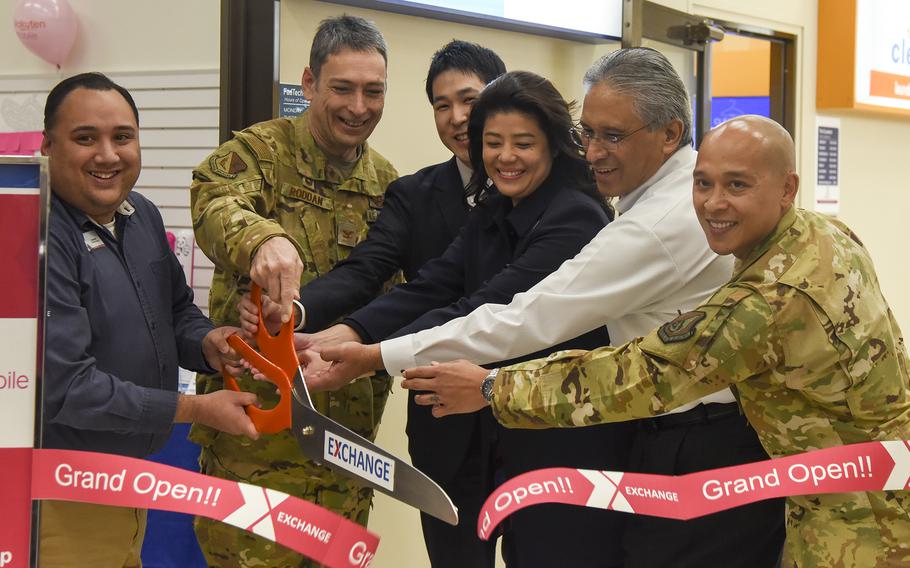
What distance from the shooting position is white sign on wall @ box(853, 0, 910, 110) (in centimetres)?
570

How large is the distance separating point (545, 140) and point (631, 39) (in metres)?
2.17

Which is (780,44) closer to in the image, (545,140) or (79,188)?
(545,140)

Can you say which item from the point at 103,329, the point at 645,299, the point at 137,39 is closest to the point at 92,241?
the point at 103,329

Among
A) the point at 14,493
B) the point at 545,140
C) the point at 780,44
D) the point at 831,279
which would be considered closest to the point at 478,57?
the point at 545,140

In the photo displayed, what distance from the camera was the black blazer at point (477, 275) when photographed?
2.25 meters

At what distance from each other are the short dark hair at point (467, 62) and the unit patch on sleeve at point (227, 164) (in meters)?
0.61

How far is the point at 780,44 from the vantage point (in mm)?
5703

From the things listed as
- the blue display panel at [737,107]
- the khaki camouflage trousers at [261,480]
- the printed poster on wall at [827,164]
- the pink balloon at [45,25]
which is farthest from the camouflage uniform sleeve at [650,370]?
Answer: the blue display panel at [737,107]

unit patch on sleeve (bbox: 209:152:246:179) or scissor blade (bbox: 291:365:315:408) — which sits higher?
unit patch on sleeve (bbox: 209:152:246:179)

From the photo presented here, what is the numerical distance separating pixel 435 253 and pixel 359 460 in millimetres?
901

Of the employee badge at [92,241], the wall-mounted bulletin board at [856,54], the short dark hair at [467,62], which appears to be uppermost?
the wall-mounted bulletin board at [856,54]

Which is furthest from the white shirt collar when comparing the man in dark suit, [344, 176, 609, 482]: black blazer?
the man in dark suit

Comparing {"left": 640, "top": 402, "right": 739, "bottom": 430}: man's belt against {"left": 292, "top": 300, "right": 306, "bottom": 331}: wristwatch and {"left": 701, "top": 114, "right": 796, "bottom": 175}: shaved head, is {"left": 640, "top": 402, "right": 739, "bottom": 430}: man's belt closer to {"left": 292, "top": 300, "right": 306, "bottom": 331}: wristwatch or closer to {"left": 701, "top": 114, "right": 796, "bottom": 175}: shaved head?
{"left": 701, "top": 114, "right": 796, "bottom": 175}: shaved head

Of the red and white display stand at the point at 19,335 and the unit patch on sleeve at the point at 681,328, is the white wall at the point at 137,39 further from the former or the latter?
the unit patch on sleeve at the point at 681,328
